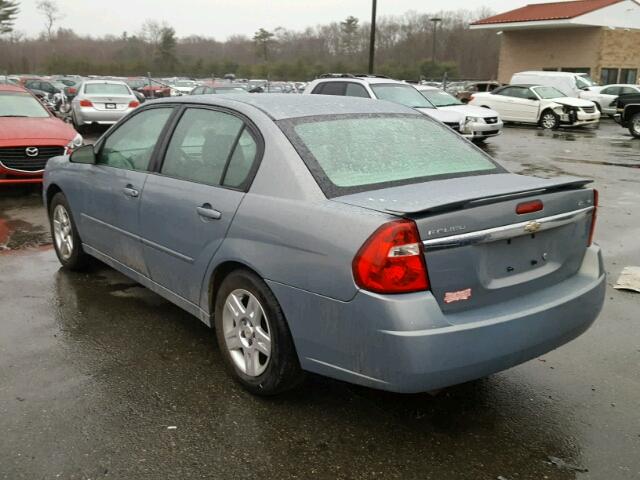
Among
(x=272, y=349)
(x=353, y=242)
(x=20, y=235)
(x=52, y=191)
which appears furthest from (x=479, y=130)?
(x=353, y=242)

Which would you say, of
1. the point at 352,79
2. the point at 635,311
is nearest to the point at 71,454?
the point at 635,311

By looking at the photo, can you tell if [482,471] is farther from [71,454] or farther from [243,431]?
[71,454]

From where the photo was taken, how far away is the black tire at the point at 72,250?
17.2 ft

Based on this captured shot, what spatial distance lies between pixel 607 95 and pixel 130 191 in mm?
27643

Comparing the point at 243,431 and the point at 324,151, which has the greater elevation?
the point at 324,151

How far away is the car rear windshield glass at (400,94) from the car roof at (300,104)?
8707mm

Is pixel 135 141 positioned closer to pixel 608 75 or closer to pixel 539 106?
pixel 539 106

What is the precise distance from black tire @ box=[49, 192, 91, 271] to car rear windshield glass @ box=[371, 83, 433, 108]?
8.21 metres

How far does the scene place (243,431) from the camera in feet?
9.94

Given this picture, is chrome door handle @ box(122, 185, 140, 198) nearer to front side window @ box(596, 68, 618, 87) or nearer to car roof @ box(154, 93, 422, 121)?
car roof @ box(154, 93, 422, 121)

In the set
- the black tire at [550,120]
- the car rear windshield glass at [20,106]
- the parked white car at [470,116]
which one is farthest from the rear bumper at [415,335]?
the black tire at [550,120]

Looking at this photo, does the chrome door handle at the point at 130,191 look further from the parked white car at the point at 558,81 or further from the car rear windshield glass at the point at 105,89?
the parked white car at the point at 558,81

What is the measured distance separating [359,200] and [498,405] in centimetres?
133

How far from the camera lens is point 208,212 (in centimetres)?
350
